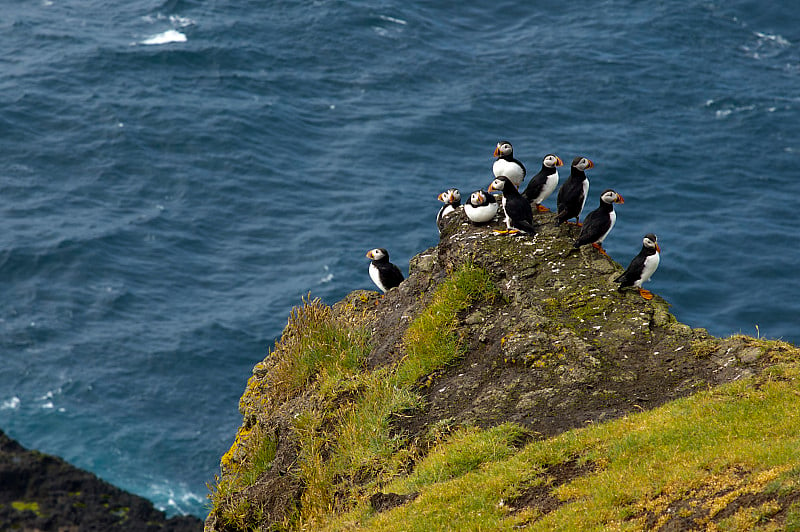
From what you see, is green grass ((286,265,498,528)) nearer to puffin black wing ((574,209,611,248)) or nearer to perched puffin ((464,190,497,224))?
perched puffin ((464,190,497,224))

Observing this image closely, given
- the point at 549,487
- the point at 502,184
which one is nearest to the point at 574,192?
the point at 502,184

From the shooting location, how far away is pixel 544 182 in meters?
19.0

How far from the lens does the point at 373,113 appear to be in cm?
7600

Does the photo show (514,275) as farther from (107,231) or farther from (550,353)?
(107,231)

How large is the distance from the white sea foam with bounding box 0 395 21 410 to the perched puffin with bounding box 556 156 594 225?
40008 mm

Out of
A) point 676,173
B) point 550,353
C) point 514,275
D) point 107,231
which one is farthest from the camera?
point 676,173

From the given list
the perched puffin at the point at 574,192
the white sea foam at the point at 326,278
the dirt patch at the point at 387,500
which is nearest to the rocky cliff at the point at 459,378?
the dirt patch at the point at 387,500

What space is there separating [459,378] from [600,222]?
410 cm

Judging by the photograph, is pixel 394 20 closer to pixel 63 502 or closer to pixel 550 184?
pixel 63 502

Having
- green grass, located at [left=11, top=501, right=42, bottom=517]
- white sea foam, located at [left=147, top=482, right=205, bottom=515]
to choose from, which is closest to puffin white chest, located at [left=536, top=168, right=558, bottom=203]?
white sea foam, located at [left=147, top=482, right=205, bottom=515]

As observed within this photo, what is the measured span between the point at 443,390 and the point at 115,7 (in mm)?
87403

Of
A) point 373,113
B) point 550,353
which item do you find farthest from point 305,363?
point 373,113

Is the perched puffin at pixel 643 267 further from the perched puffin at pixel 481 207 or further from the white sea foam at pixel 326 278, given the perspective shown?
the white sea foam at pixel 326 278

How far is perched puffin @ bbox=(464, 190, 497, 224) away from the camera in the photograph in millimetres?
19031
